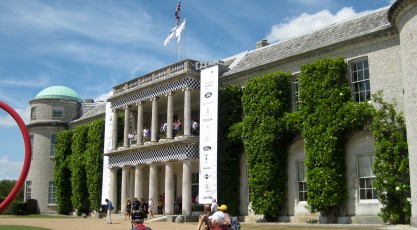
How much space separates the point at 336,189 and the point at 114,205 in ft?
63.2

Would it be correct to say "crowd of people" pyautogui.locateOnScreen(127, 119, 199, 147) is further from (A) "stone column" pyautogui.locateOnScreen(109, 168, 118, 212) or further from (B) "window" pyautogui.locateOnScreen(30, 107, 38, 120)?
(B) "window" pyautogui.locateOnScreen(30, 107, 38, 120)

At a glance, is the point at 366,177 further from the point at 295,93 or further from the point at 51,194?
the point at 51,194

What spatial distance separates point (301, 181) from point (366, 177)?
4122 millimetres

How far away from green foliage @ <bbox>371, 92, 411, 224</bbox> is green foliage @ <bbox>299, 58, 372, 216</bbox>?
109 cm

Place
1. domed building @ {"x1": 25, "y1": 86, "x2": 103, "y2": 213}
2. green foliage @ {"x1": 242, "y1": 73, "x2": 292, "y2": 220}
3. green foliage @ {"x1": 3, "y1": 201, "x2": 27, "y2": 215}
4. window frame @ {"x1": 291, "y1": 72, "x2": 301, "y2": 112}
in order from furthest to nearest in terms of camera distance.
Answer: domed building @ {"x1": 25, "y1": 86, "x2": 103, "y2": 213} → green foliage @ {"x1": 3, "y1": 201, "x2": 27, "y2": 215} → window frame @ {"x1": 291, "y1": 72, "x2": 301, "y2": 112} → green foliage @ {"x1": 242, "y1": 73, "x2": 292, "y2": 220}

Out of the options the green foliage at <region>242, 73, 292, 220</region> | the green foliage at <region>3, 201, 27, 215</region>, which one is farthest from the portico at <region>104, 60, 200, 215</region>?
the green foliage at <region>3, 201, 27, 215</region>

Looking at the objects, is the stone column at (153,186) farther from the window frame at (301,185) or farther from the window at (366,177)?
the window at (366,177)

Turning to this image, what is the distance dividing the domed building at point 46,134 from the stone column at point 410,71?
1396 inches

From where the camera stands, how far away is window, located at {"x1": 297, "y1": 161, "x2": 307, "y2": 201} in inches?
1114

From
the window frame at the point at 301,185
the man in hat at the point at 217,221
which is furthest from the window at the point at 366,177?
the man in hat at the point at 217,221

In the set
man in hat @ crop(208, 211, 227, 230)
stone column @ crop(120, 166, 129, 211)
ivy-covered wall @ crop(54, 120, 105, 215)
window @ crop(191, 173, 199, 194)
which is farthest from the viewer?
ivy-covered wall @ crop(54, 120, 105, 215)

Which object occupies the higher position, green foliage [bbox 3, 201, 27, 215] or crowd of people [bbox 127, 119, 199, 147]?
crowd of people [bbox 127, 119, 199, 147]

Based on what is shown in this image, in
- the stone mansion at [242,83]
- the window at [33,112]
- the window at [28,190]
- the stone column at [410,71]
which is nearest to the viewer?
the stone column at [410,71]

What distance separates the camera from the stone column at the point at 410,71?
21062 millimetres
